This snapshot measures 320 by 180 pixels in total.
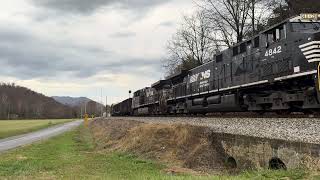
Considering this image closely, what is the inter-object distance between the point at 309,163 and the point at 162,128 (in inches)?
462

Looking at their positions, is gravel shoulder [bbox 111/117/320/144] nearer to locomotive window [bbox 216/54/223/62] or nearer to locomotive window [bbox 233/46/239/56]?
locomotive window [bbox 233/46/239/56]

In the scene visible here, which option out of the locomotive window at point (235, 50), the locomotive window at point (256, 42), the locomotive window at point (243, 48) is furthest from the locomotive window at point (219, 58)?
the locomotive window at point (256, 42)

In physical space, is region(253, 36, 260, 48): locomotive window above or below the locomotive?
above

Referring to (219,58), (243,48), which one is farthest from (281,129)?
(219,58)

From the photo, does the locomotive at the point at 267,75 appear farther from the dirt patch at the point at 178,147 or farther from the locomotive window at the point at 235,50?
the dirt patch at the point at 178,147

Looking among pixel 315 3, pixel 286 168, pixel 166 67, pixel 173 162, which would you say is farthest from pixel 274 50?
pixel 166 67

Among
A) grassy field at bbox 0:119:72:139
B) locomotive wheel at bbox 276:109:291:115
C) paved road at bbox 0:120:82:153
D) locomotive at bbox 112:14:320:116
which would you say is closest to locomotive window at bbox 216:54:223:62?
locomotive at bbox 112:14:320:116

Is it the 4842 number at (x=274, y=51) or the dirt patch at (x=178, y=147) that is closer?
the dirt patch at (x=178, y=147)

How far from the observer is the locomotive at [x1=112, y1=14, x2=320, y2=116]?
1627 centimetres

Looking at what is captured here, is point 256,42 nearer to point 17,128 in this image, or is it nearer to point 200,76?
point 200,76

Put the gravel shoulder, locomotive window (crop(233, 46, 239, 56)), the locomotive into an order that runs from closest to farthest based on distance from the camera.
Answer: the gravel shoulder, the locomotive, locomotive window (crop(233, 46, 239, 56))

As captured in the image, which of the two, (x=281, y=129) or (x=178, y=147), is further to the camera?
(x=178, y=147)

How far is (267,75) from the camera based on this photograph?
19344mm

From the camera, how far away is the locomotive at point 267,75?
16266mm
